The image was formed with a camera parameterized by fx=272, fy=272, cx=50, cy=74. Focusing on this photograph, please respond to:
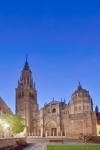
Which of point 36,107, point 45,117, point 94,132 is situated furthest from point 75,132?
point 36,107

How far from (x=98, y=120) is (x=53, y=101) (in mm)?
18972

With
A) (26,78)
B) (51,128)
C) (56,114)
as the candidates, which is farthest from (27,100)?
(51,128)

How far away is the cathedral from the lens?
81062 millimetres

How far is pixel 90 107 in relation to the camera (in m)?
87.4

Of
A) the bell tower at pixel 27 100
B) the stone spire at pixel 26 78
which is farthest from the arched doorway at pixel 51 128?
the stone spire at pixel 26 78

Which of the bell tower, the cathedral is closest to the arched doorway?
the cathedral

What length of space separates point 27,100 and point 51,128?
13.2 metres

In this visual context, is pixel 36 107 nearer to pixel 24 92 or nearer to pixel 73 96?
pixel 24 92

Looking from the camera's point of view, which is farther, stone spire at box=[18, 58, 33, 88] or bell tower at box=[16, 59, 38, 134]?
stone spire at box=[18, 58, 33, 88]

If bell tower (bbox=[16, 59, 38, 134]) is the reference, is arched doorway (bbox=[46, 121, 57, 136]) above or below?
below

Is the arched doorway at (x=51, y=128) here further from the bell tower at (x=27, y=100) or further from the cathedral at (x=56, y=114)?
the bell tower at (x=27, y=100)

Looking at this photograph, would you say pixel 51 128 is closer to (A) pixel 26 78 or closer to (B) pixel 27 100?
(B) pixel 27 100

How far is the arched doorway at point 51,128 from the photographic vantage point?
8847cm

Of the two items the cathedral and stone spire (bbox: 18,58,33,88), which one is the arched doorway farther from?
stone spire (bbox: 18,58,33,88)
